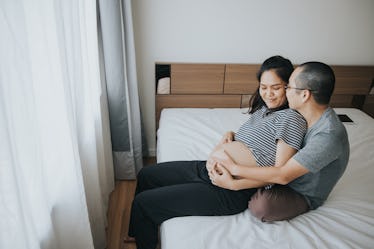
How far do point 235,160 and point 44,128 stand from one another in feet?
2.92

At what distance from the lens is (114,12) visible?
194cm

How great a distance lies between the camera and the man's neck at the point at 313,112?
1.27m

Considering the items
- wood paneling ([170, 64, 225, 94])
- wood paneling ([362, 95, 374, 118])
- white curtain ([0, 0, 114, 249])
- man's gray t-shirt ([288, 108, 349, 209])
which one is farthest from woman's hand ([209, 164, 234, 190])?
wood paneling ([362, 95, 374, 118])

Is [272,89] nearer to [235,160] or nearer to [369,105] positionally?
[235,160]

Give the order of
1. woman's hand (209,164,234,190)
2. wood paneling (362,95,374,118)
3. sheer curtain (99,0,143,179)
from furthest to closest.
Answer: wood paneling (362,95,374,118) → sheer curtain (99,0,143,179) → woman's hand (209,164,234,190)

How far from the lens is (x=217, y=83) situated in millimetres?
2602

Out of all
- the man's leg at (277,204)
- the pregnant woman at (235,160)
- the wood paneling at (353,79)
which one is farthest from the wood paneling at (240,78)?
the man's leg at (277,204)

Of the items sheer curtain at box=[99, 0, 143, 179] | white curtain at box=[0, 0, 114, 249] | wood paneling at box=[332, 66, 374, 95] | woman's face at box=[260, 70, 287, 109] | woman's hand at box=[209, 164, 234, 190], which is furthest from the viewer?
wood paneling at box=[332, 66, 374, 95]

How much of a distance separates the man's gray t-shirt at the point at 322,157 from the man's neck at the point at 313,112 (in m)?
0.02

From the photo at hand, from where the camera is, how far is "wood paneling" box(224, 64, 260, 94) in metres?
2.57

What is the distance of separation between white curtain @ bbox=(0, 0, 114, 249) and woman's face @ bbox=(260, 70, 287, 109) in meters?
0.93

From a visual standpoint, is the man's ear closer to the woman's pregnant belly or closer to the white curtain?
the woman's pregnant belly

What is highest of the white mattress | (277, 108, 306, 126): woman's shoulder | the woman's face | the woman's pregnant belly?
the woman's face

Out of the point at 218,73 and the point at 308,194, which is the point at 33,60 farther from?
the point at 218,73
